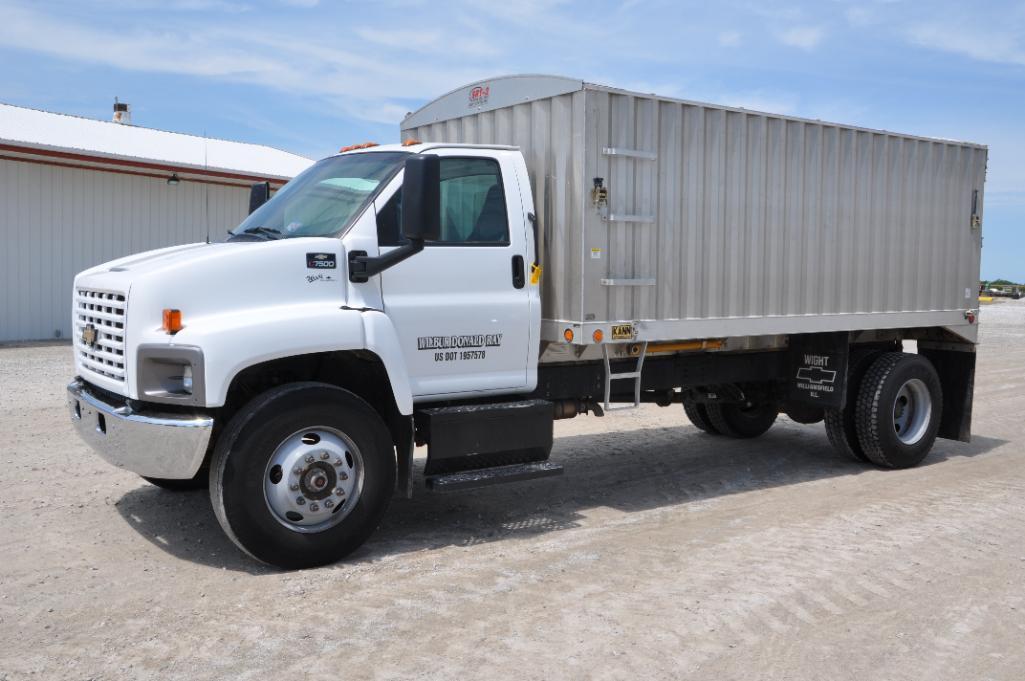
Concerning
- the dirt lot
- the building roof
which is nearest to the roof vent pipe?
the building roof

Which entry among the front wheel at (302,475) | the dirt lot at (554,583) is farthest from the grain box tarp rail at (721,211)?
the front wheel at (302,475)

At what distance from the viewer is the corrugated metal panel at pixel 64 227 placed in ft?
57.9

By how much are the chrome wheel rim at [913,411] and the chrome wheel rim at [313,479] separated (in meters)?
5.63

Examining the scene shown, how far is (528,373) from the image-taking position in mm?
6445

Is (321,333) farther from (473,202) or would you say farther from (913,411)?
(913,411)

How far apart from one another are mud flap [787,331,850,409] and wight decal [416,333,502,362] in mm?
3440

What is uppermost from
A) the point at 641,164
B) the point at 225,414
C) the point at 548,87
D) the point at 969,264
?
the point at 548,87

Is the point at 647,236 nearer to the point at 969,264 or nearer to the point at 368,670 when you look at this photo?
the point at 368,670

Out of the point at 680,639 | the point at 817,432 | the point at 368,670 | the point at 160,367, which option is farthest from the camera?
the point at 817,432

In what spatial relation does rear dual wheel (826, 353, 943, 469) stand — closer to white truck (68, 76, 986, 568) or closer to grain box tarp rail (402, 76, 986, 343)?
white truck (68, 76, 986, 568)

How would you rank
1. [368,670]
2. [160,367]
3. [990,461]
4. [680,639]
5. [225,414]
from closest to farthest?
[368,670] < [680,639] < [160,367] < [225,414] < [990,461]

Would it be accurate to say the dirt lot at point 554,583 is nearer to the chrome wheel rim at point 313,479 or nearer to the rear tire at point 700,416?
the chrome wheel rim at point 313,479

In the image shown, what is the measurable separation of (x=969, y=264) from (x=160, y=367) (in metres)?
7.91

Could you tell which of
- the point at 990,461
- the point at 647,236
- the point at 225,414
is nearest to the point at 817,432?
the point at 990,461
